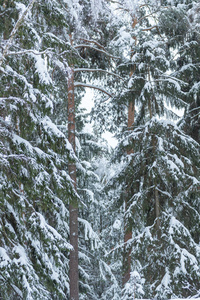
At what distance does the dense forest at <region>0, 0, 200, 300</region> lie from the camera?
618cm

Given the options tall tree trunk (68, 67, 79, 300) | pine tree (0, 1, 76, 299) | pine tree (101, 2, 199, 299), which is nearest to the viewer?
pine tree (0, 1, 76, 299)

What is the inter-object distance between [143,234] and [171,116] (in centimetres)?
323

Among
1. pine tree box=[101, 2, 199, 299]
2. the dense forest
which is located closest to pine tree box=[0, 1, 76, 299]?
the dense forest

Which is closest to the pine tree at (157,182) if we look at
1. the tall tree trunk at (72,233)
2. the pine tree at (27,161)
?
the tall tree trunk at (72,233)

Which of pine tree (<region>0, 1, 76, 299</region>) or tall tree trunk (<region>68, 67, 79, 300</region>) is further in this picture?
tall tree trunk (<region>68, 67, 79, 300</region>)

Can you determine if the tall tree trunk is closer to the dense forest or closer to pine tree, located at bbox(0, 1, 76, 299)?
the dense forest

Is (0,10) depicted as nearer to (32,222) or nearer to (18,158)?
(18,158)

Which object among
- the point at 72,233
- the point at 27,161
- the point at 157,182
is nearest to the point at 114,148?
the point at 157,182

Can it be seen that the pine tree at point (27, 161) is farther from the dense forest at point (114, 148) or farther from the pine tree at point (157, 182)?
the pine tree at point (157, 182)

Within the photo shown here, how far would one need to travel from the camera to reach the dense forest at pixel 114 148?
6.18 meters

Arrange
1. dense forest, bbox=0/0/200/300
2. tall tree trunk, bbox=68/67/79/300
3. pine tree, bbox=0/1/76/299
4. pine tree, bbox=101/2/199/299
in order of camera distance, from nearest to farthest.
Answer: pine tree, bbox=0/1/76/299
dense forest, bbox=0/0/200/300
pine tree, bbox=101/2/199/299
tall tree trunk, bbox=68/67/79/300

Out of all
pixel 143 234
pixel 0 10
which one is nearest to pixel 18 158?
pixel 0 10

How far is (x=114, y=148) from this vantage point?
29.9 feet

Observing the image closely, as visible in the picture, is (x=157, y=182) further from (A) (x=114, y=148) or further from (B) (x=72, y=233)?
(B) (x=72, y=233)
